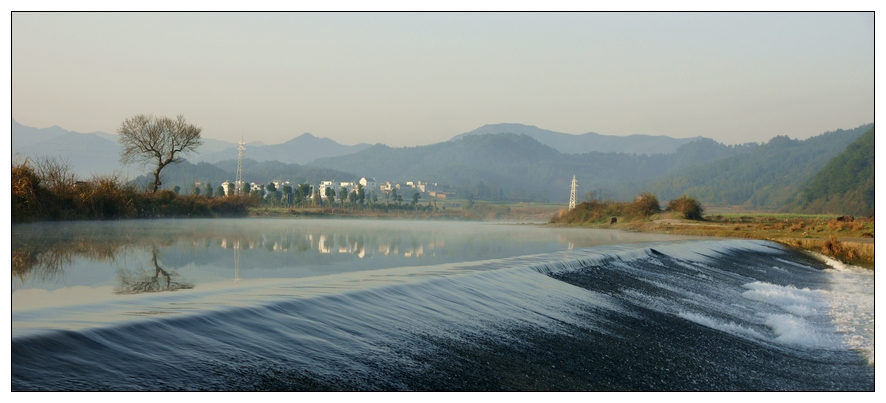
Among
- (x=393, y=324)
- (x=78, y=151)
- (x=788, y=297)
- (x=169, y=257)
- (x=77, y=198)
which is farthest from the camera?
(x=78, y=151)

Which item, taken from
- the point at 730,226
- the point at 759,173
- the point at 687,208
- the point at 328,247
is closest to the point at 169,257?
the point at 328,247

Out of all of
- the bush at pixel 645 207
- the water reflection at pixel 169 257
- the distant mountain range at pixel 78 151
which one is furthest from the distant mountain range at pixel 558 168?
the bush at pixel 645 207

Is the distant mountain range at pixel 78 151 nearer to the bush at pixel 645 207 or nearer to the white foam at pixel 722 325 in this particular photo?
the white foam at pixel 722 325

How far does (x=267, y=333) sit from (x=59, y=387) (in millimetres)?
1531

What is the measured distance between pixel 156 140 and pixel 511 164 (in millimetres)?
136935

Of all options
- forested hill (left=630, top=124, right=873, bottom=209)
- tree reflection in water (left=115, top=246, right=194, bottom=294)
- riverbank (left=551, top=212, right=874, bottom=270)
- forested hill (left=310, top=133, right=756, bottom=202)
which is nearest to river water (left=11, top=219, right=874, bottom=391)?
tree reflection in water (left=115, top=246, right=194, bottom=294)

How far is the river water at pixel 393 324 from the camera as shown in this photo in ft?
13.6

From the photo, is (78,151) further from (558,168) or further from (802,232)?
(558,168)

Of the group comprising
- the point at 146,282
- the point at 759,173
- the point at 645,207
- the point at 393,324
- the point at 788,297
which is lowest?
the point at 788,297

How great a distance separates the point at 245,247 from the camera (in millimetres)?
12844

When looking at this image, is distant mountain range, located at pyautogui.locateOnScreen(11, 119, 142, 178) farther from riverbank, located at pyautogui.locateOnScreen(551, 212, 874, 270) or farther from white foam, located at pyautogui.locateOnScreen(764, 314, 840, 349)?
riverbank, located at pyautogui.locateOnScreen(551, 212, 874, 270)

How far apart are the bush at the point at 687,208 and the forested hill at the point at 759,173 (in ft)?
213

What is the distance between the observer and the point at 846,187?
185 ft

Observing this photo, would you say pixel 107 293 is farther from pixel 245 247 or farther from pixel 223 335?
pixel 245 247
